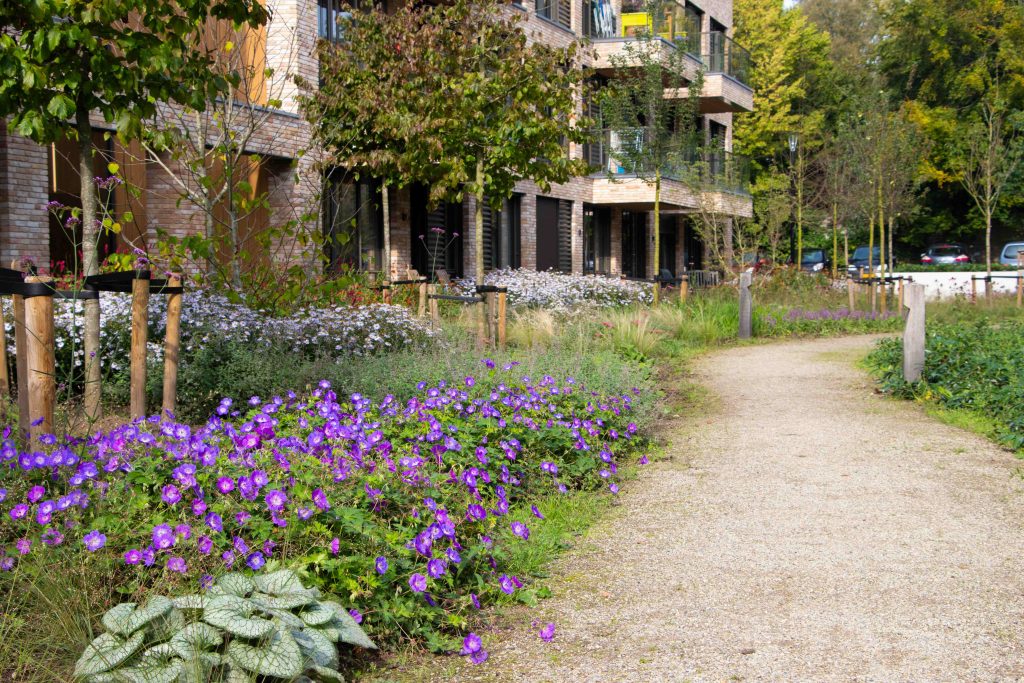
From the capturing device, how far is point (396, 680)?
3.37 metres

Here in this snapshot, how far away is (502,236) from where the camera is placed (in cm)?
2405

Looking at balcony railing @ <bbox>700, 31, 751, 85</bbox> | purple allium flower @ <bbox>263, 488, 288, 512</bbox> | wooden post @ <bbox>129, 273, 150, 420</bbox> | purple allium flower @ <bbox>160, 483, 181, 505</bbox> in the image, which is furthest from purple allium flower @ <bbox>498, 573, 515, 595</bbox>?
balcony railing @ <bbox>700, 31, 751, 85</bbox>

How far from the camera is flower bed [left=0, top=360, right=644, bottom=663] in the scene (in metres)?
3.38

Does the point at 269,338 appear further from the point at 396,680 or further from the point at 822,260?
the point at 822,260

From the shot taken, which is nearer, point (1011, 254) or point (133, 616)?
point (133, 616)

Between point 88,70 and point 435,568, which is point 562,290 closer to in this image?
point 88,70

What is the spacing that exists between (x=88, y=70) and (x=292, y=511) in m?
3.22

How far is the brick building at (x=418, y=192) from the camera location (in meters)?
12.6

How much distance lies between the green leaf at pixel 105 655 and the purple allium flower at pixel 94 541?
0.30 metres

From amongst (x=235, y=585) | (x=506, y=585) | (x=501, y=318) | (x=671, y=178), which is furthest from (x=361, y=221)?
(x=235, y=585)

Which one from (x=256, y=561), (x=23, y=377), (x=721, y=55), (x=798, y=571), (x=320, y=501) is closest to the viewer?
(x=256, y=561)

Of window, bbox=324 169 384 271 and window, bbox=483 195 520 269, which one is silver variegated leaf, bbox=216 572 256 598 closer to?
window, bbox=324 169 384 271

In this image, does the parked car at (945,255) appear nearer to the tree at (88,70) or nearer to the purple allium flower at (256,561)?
the tree at (88,70)

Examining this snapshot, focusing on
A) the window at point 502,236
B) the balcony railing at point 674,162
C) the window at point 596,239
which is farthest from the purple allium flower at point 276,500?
the window at point 596,239
